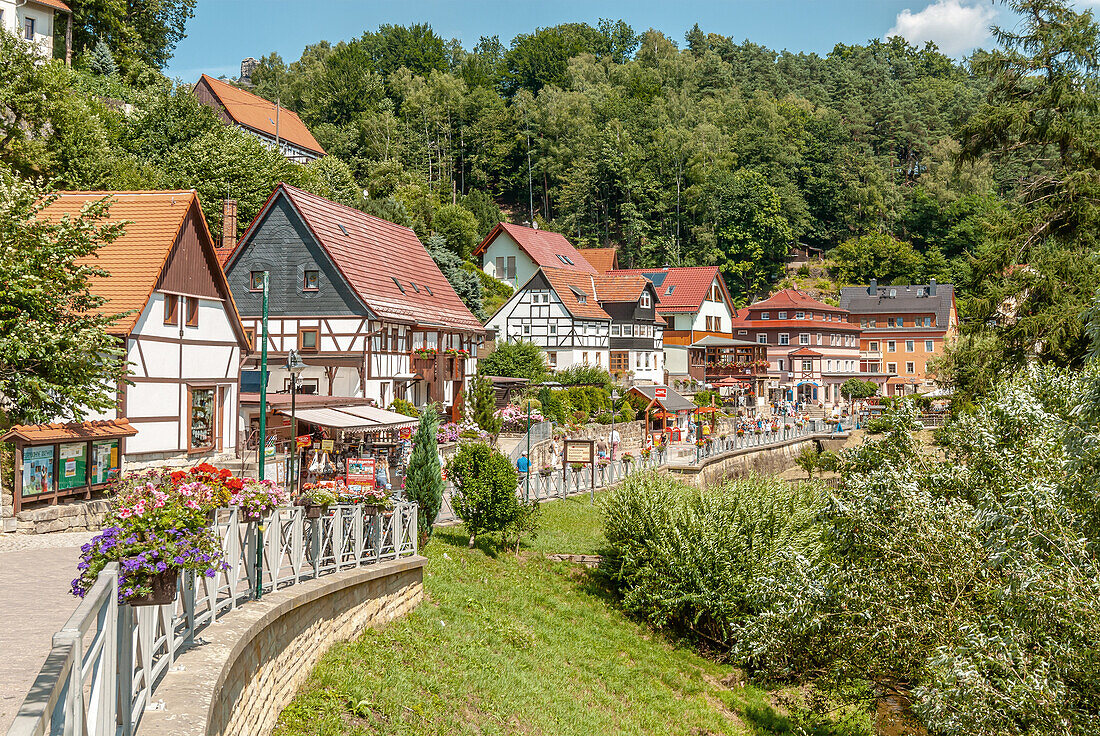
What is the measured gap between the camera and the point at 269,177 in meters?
47.0

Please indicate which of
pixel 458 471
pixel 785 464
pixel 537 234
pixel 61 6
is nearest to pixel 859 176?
pixel 537 234

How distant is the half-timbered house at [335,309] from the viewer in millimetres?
33438

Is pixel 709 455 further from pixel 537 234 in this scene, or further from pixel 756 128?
pixel 756 128

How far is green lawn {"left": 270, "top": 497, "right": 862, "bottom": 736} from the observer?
11070 millimetres

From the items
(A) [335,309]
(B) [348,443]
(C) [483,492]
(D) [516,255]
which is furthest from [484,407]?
(D) [516,255]

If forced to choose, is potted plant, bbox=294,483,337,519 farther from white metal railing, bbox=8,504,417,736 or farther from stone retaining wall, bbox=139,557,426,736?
stone retaining wall, bbox=139,557,426,736

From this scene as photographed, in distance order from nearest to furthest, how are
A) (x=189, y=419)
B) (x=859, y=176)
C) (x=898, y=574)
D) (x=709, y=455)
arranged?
(x=898, y=574), (x=189, y=419), (x=709, y=455), (x=859, y=176)

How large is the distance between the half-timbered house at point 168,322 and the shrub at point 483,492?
7.31 metres

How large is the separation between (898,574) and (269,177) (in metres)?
Answer: 41.2

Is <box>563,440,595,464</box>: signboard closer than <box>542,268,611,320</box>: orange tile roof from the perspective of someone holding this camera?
Yes

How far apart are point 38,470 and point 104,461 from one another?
173cm

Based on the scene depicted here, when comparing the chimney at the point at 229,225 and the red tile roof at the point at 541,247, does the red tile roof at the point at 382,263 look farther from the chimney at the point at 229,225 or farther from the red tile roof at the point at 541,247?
the red tile roof at the point at 541,247

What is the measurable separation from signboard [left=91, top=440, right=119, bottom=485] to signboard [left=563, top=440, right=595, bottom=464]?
1621 centimetres

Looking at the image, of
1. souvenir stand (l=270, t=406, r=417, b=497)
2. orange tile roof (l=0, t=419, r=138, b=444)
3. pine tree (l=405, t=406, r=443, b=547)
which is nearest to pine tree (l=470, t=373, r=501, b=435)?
souvenir stand (l=270, t=406, r=417, b=497)
